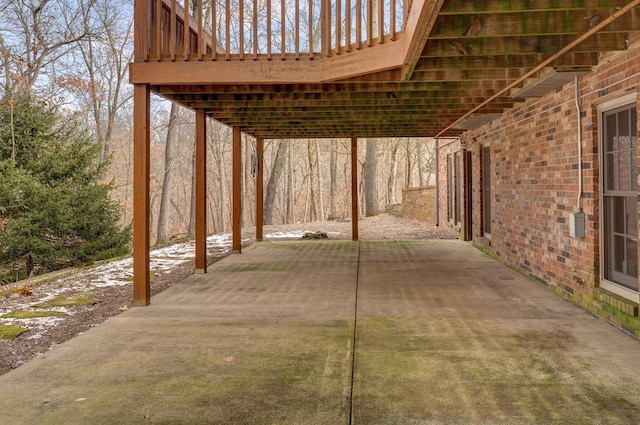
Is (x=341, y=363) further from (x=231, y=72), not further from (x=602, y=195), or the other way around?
(x=231, y=72)

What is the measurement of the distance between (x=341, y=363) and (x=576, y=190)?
3365 millimetres

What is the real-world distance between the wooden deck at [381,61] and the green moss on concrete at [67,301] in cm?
93

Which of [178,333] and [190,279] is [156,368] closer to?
[178,333]

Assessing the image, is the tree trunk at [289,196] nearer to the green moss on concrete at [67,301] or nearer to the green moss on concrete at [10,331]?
the green moss on concrete at [67,301]

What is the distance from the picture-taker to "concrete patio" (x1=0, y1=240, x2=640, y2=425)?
2787mm

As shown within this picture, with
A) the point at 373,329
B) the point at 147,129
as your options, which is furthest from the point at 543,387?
the point at 147,129

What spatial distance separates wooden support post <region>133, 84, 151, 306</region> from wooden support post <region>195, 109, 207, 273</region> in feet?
5.98

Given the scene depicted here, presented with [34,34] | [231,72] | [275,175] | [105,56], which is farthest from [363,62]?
[105,56]

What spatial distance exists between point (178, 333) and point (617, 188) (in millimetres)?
4398

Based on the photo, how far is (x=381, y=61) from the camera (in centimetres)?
500

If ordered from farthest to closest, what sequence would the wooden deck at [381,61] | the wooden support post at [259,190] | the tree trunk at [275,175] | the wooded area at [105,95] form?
1. the tree trunk at [275,175]
2. the wooded area at [105,95]
3. the wooden support post at [259,190]
4. the wooden deck at [381,61]

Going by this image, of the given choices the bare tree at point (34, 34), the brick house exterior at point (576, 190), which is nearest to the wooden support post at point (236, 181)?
the brick house exterior at point (576, 190)

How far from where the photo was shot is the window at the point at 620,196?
4.49 m

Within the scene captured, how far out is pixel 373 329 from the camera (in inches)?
173
